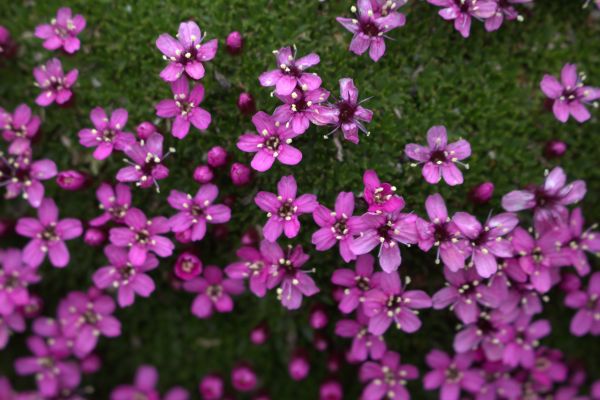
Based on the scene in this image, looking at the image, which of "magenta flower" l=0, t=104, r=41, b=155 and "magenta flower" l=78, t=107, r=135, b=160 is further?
"magenta flower" l=0, t=104, r=41, b=155

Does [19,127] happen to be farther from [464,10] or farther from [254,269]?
[464,10]

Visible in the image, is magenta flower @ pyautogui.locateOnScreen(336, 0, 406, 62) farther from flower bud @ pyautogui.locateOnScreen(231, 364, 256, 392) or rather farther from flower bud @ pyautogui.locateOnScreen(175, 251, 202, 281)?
flower bud @ pyautogui.locateOnScreen(231, 364, 256, 392)

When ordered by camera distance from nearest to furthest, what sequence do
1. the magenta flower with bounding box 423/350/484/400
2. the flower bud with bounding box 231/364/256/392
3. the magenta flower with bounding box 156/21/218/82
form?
1. the magenta flower with bounding box 156/21/218/82
2. the magenta flower with bounding box 423/350/484/400
3. the flower bud with bounding box 231/364/256/392

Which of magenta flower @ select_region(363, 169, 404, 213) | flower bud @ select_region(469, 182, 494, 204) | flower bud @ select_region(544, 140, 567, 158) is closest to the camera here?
magenta flower @ select_region(363, 169, 404, 213)

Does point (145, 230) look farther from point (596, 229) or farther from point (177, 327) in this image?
point (596, 229)

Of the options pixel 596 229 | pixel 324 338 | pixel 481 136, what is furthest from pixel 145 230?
pixel 596 229

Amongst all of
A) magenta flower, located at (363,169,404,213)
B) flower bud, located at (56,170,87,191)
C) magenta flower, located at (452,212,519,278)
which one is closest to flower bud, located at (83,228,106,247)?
flower bud, located at (56,170,87,191)

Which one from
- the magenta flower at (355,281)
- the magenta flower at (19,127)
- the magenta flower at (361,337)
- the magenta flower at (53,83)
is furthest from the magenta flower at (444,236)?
the magenta flower at (19,127)
